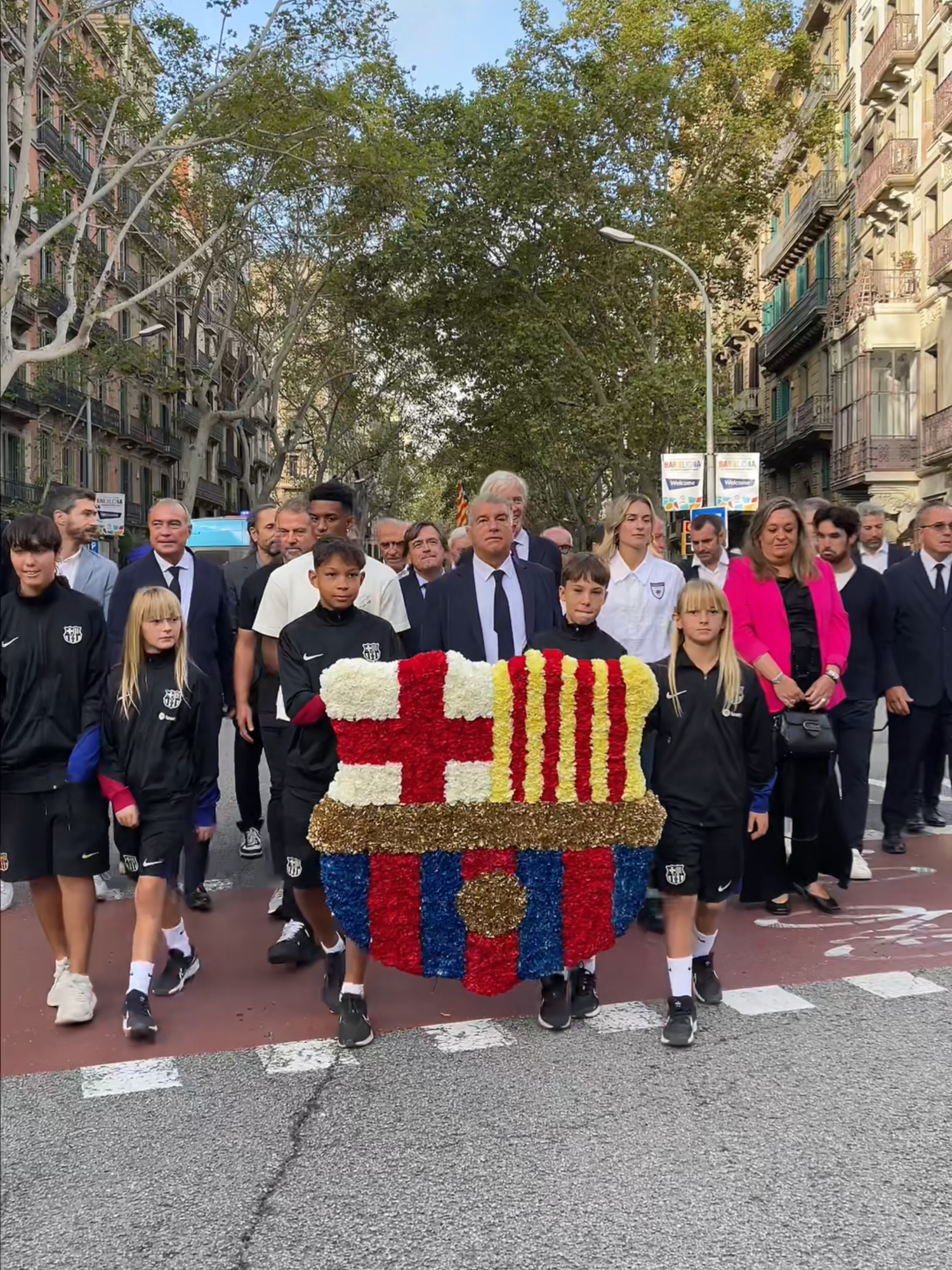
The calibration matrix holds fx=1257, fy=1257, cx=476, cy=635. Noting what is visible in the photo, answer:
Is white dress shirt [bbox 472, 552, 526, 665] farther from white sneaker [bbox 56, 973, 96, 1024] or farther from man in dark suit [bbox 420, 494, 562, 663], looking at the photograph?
white sneaker [bbox 56, 973, 96, 1024]

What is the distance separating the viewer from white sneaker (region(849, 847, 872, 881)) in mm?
6763

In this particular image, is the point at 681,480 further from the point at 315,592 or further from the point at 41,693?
the point at 41,693

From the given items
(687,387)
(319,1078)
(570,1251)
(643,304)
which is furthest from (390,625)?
(643,304)

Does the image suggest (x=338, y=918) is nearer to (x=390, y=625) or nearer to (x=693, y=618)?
(x=390, y=625)

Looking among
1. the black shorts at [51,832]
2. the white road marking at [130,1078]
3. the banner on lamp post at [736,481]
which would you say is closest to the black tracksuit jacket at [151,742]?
the black shorts at [51,832]

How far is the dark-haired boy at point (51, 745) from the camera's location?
4.54 metres

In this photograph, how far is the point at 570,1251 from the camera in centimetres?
297

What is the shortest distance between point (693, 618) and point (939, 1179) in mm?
2039

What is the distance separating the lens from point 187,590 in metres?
6.44

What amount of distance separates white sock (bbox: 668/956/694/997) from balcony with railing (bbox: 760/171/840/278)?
120 feet

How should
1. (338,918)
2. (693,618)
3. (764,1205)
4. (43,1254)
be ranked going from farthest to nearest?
(693,618) → (338,918) → (764,1205) → (43,1254)

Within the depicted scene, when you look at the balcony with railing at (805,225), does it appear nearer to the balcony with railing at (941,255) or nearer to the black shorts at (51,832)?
the balcony with railing at (941,255)

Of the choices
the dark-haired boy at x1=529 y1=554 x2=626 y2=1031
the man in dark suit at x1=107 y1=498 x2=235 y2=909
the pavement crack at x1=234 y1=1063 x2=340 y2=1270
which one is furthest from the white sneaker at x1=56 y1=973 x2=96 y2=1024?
the dark-haired boy at x1=529 y1=554 x2=626 y2=1031

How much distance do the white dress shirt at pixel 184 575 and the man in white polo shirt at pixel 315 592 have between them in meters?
0.90
